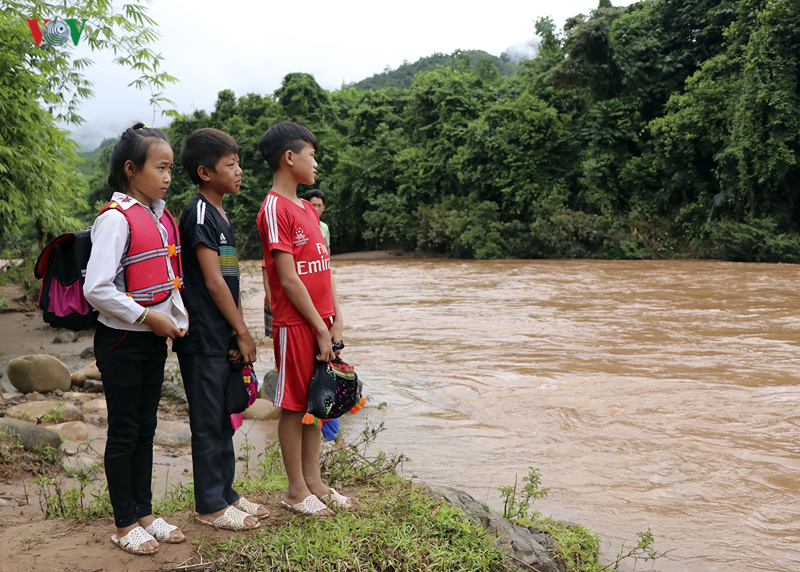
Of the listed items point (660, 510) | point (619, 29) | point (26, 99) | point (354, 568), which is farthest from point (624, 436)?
point (619, 29)

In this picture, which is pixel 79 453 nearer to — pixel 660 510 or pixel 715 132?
pixel 660 510

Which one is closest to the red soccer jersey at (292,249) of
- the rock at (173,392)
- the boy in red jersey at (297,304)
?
the boy in red jersey at (297,304)

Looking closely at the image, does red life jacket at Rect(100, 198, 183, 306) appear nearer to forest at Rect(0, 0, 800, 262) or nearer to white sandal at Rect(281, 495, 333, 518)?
white sandal at Rect(281, 495, 333, 518)

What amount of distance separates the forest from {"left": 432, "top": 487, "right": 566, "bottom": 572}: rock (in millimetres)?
10807

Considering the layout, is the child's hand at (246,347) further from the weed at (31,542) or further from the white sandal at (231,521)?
the weed at (31,542)

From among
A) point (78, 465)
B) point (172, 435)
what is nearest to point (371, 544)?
point (78, 465)

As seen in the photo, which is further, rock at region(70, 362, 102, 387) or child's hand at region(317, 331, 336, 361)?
rock at region(70, 362, 102, 387)

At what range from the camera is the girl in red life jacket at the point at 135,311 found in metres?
2.40

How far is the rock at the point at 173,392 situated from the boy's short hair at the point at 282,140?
4.21m

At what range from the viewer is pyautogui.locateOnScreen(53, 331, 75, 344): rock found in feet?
30.7

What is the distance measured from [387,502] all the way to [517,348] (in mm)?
6188

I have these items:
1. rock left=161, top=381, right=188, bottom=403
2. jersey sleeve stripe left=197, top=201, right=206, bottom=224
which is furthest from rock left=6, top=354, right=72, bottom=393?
jersey sleeve stripe left=197, top=201, right=206, bottom=224

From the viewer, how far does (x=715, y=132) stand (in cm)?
1912

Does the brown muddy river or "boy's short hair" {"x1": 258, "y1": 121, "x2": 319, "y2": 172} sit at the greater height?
"boy's short hair" {"x1": 258, "y1": 121, "x2": 319, "y2": 172}
